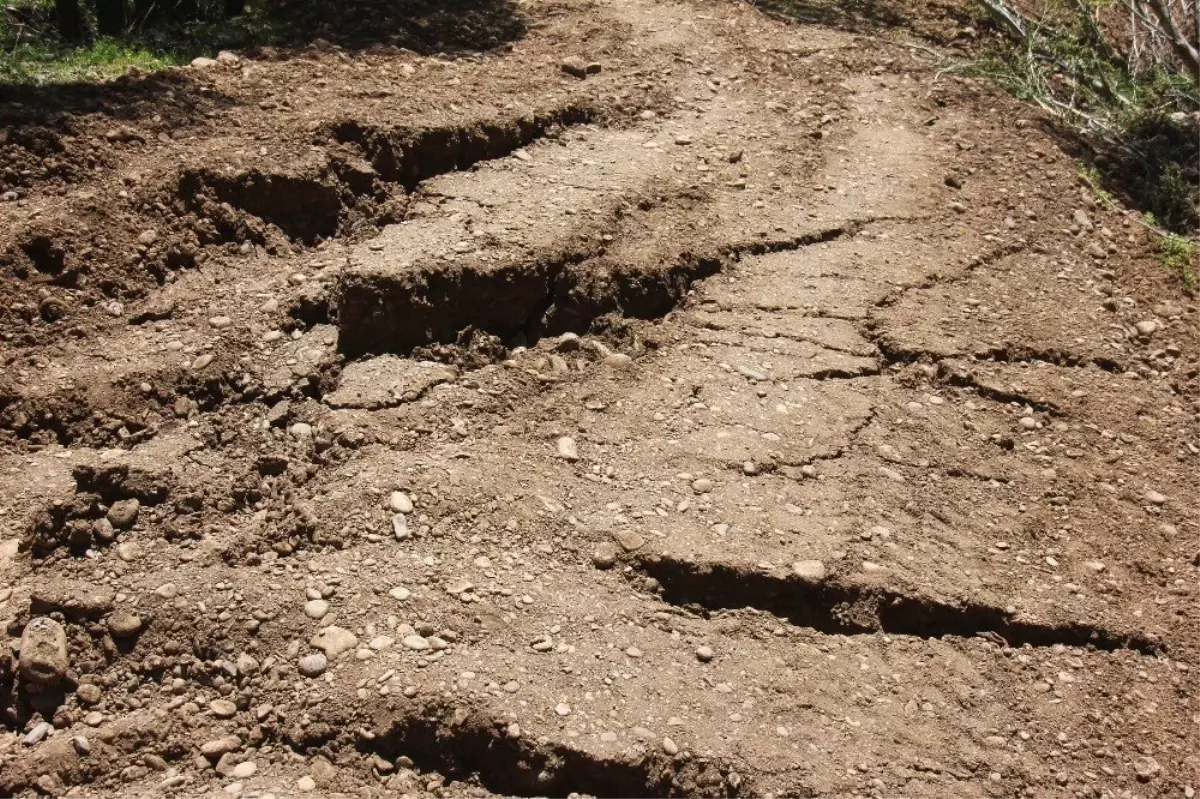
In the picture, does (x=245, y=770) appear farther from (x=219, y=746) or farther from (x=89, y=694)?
(x=89, y=694)

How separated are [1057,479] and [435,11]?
11.5 feet

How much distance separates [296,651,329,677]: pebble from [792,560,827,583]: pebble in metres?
1.21

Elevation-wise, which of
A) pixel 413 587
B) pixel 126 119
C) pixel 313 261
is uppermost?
pixel 126 119

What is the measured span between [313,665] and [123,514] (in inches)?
29.0

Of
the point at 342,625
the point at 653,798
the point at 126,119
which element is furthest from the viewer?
the point at 126,119

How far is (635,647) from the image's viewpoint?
3.08 meters

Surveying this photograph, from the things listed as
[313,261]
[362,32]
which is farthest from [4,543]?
[362,32]

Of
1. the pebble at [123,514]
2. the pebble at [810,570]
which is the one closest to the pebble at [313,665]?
the pebble at [123,514]

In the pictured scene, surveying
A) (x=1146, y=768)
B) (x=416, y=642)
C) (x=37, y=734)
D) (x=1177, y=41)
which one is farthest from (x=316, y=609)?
(x=1177, y=41)

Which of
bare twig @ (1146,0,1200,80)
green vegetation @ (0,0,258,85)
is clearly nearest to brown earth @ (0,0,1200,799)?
green vegetation @ (0,0,258,85)

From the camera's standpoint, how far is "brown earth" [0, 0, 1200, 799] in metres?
2.92

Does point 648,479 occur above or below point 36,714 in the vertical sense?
above

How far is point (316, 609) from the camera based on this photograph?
3076 mm

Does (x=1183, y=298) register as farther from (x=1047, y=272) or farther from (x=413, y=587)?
(x=413, y=587)
